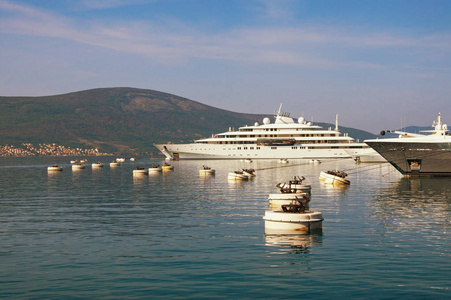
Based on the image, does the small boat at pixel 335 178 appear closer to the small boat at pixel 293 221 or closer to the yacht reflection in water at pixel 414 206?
the yacht reflection in water at pixel 414 206

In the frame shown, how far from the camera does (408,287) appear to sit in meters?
17.9

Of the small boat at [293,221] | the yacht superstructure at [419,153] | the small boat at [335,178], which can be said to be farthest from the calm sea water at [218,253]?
the yacht superstructure at [419,153]

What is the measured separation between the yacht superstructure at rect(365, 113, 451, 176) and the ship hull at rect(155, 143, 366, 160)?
8839cm

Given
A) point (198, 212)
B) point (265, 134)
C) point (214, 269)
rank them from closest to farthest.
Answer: point (214, 269) < point (198, 212) < point (265, 134)

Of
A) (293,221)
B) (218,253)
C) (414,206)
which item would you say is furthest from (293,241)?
(414,206)

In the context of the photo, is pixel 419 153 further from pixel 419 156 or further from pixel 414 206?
pixel 414 206

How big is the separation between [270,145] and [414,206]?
126023 millimetres

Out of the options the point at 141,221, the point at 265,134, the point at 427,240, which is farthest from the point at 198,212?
the point at 265,134

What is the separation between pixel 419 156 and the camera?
251ft

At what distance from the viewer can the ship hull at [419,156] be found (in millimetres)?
→ 74206

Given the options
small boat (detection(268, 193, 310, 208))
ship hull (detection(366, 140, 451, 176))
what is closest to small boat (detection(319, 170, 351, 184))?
ship hull (detection(366, 140, 451, 176))

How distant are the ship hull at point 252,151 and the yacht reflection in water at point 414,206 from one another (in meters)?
105

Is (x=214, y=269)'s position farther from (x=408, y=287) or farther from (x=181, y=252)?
(x=408, y=287)

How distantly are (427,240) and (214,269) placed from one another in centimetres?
1233
